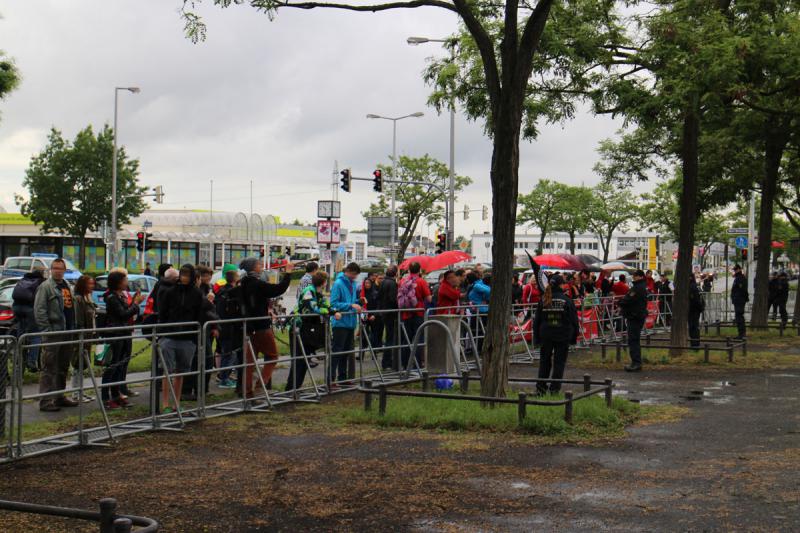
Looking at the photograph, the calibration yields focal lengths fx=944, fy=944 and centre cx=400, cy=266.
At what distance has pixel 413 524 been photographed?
259 inches

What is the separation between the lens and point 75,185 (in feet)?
192

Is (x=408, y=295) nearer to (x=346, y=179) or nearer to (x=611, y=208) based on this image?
(x=346, y=179)

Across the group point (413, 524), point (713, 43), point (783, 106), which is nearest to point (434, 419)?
point (413, 524)

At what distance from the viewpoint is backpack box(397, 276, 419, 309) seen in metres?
16.8

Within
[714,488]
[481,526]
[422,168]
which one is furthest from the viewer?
[422,168]

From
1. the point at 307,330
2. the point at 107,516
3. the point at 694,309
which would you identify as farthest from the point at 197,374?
the point at 694,309

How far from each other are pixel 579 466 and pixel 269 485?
2806mm

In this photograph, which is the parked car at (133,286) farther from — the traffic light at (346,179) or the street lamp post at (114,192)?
the street lamp post at (114,192)

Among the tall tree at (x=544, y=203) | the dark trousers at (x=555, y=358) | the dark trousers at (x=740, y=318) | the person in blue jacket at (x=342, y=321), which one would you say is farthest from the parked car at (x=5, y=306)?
the tall tree at (x=544, y=203)

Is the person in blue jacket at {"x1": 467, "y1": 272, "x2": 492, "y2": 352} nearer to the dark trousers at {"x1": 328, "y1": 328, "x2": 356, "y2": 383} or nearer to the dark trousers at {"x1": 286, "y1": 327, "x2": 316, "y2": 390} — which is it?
the dark trousers at {"x1": 328, "y1": 328, "x2": 356, "y2": 383}

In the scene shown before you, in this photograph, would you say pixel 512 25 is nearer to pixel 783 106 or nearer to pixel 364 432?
pixel 364 432

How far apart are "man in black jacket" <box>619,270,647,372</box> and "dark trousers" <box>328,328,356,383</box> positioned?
5.88m

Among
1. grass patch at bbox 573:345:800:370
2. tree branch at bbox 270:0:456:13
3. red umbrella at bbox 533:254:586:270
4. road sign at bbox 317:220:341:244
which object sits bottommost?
grass patch at bbox 573:345:800:370

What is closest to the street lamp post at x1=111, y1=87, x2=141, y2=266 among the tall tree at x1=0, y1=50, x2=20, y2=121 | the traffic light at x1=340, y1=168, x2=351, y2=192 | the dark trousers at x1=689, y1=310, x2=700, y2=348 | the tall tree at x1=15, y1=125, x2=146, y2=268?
the tall tree at x1=15, y1=125, x2=146, y2=268
